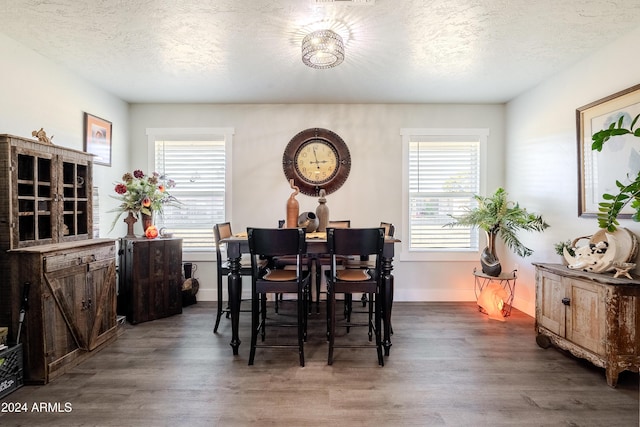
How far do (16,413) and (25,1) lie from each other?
2.65m

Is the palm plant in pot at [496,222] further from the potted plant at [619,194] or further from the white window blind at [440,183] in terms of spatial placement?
the potted plant at [619,194]

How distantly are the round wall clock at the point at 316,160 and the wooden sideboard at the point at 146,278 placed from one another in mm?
1725

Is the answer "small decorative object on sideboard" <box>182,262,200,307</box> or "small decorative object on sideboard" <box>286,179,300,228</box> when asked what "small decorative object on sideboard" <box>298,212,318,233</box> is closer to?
"small decorative object on sideboard" <box>286,179,300,228</box>

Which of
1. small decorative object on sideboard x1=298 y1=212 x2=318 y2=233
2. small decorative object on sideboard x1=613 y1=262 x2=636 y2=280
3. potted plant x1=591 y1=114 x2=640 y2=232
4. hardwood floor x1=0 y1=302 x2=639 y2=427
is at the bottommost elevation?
hardwood floor x1=0 y1=302 x2=639 y2=427

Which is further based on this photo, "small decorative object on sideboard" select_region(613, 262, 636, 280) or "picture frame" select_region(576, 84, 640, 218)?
"picture frame" select_region(576, 84, 640, 218)

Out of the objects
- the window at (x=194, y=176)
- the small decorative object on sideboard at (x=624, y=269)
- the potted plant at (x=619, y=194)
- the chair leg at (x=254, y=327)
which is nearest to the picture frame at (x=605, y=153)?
the small decorative object on sideboard at (x=624, y=269)

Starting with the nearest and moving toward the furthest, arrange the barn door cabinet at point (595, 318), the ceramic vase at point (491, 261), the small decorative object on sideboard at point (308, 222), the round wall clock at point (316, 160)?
the barn door cabinet at point (595, 318), the small decorative object on sideboard at point (308, 222), the ceramic vase at point (491, 261), the round wall clock at point (316, 160)

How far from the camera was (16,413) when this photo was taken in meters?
1.88

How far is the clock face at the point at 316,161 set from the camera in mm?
4176

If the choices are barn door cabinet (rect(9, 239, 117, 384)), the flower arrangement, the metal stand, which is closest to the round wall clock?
the flower arrangement

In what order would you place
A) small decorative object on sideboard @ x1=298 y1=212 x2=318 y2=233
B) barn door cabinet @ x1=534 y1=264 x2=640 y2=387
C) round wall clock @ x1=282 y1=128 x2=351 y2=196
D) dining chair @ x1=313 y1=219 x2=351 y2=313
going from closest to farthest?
1. barn door cabinet @ x1=534 y1=264 x2=640 y2=387
2. small decorative object on sideboard @ x1=298 y1=212 x2=318 y2=233
3. dining chair @ x1=313 y1=219 x2=351 y2=313
4. round wall clock @ x1=282 y1=128 x2=351 y2=196

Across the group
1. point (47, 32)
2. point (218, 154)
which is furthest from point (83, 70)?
point (218, 154)

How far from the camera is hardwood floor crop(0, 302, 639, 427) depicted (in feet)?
6.00

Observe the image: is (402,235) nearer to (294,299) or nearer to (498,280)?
(498,280)
